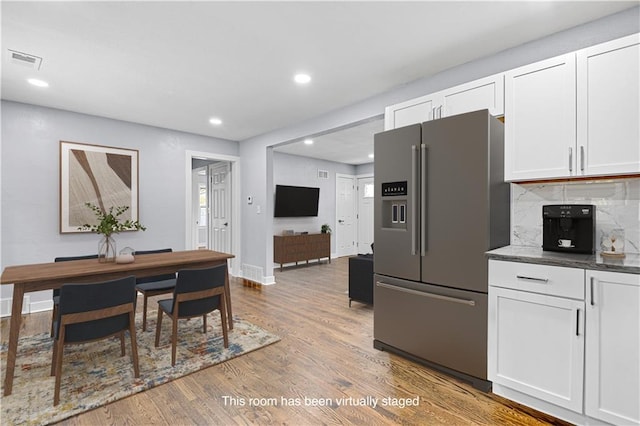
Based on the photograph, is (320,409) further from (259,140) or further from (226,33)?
(259,140)

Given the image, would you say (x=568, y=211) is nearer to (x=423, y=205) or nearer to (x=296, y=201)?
(x=423, y=205)

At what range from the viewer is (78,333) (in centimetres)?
209

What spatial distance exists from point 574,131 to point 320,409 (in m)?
2.42

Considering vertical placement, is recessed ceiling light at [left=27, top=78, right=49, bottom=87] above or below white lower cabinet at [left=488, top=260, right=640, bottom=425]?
above

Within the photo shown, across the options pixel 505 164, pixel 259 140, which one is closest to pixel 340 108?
pixel 259 140

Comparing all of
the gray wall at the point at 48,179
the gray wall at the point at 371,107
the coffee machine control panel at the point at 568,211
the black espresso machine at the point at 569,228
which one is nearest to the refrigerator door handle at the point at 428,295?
the black espresso machine at the point at 569,228

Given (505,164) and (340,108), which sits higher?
(340,108)

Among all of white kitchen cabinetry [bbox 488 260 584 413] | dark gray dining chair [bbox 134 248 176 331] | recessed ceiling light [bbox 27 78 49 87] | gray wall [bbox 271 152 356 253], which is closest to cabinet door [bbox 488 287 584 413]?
white kitchen cabinetry [bbox 488 260 584 413]

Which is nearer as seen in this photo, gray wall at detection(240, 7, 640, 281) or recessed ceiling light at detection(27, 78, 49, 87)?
gray wall at detection(240, 7, 640, 281)

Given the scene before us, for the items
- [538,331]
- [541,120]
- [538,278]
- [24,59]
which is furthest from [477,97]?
[24,59]

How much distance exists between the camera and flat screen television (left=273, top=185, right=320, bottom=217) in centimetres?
698

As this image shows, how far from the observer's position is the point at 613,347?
5.50 feet

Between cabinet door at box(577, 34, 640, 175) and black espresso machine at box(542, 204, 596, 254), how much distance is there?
271 mm

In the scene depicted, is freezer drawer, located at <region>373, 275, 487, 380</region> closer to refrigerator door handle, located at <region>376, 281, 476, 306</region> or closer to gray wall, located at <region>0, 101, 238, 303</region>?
refrigerator door handle, located at <region>376, 281, 476, 306</region>
